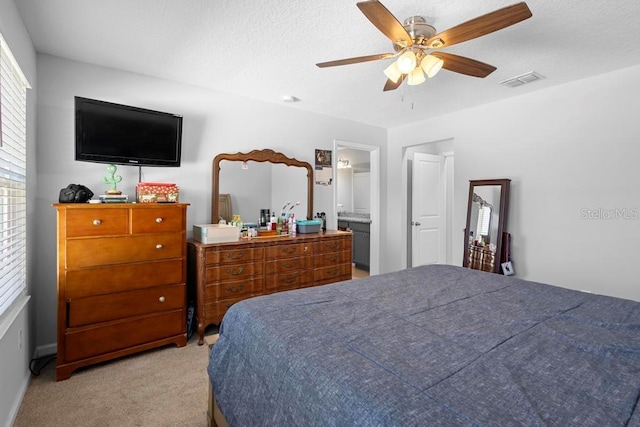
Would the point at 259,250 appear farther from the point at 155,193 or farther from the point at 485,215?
the point at 485,215

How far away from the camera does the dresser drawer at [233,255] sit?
268 cm

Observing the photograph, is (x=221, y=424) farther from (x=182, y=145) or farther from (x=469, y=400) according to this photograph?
(x=182, y=145)

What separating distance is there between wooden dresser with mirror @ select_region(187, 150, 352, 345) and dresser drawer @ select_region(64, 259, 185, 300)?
0.74 feet

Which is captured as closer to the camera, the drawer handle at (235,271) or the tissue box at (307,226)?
the drawer handle at (235,271)

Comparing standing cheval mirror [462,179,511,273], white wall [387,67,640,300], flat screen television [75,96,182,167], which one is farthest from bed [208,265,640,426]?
flat screen television [75,96,182,167]

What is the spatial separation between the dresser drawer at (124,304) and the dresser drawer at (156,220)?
1.59 feet

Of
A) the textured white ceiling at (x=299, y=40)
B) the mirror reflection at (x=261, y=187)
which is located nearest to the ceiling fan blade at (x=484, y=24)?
the textured white ceiling at (x=299, y=40)

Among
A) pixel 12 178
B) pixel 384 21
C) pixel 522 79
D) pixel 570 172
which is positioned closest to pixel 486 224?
pixel 570 172

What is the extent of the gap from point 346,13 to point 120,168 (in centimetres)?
227

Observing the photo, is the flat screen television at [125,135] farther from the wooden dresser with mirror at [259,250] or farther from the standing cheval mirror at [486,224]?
the standing cheval mirror at [486,224]

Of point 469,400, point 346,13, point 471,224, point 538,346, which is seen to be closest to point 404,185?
point 471,224

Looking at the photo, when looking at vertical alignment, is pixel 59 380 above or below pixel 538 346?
below

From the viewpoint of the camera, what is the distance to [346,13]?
73.1 inches

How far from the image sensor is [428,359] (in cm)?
98
